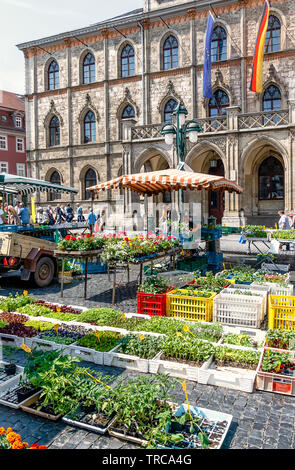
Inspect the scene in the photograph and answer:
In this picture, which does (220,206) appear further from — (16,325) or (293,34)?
(16,325)

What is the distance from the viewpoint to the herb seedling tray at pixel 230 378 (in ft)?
16.0

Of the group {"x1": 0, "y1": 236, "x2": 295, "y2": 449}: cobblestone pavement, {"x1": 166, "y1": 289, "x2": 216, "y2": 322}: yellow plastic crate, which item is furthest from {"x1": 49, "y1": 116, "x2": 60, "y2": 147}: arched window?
{"x1": 0, "y1": 236, "x2": 295, "y2": 449}: cobblestone pavement

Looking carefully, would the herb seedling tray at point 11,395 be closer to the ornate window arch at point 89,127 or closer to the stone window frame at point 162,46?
the stone window frame at point 162,46

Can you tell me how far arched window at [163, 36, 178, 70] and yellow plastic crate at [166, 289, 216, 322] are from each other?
23.7 meters

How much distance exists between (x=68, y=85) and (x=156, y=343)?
96.7ft

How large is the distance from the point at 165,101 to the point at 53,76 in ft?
35.3

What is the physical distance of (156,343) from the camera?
5.73m

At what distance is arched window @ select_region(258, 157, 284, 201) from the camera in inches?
979

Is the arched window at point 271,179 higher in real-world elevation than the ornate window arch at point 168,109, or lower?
lower

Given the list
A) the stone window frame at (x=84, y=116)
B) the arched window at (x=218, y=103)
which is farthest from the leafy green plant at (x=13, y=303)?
the stone window frame at (x=84, y=116)

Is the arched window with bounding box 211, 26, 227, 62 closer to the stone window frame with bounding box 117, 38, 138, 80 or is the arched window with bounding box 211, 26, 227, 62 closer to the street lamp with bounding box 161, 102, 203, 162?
the stone window frame with bounding box 117, 38, 138, 80

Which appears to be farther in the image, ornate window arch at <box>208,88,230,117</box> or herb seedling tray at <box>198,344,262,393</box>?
ornate window arch at <box>208,88,230,117</box>

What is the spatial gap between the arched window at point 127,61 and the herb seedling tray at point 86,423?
28397 mm

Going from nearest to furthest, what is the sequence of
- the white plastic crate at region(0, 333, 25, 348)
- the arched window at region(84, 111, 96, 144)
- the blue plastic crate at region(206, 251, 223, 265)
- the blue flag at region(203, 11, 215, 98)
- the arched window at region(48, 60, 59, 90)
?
the white plastic crate at region(0, 333, 25, 348) → the blue plastic crate at region(206, 251, 223, 265) → the blue flag at region(203, 11, 215, 98) → the arched window at region(84, 111, 96, 144) → the arched window at region(48, 60, 59, 90)
